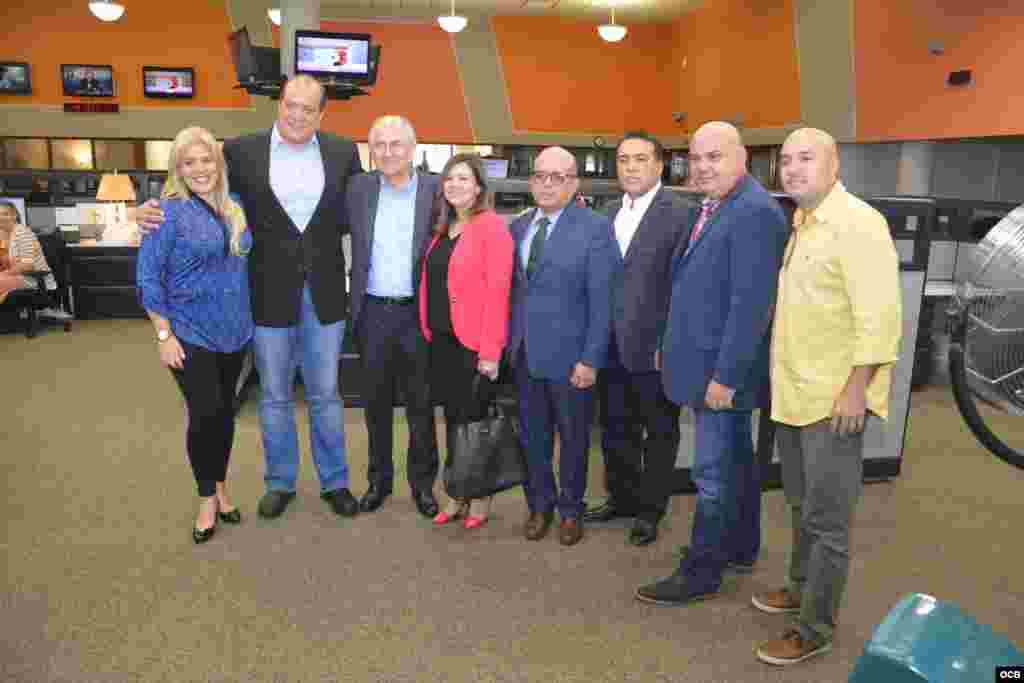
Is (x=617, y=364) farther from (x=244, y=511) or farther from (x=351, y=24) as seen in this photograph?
(x=351, y=24)

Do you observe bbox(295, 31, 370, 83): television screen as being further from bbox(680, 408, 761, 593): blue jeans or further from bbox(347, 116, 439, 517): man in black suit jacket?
bbox(680, 408, 761, 593): blue jeans

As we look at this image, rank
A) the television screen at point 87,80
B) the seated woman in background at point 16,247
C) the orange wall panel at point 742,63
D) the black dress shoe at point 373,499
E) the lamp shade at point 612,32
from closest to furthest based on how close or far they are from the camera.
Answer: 1. the black dress shoe at point 373,499
2. the seated woman in background at point 16,247
3. the orange wall panel at point 742,63
4. the television screen at point 87,80
5. the lamp shade at point 612,32

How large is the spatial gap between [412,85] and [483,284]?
386 inches

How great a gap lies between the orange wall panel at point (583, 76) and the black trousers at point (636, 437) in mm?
9874

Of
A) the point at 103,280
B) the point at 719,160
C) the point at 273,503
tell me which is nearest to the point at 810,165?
the point at 719,160

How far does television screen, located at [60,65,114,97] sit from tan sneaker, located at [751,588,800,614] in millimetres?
11125

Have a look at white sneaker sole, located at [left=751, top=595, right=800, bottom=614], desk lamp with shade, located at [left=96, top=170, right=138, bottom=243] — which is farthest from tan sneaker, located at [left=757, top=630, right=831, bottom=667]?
desk lamp with shade, located at [left=96, top=170, right=138, bottom=243]

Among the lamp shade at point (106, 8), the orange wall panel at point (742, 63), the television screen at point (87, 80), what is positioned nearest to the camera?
the lamp shade at point (106, 8)

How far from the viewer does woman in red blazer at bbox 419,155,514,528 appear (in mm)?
2621

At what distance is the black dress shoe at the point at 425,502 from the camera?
3.03m

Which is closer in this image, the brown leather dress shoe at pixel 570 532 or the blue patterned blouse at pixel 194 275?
the blue patterned blouse at pixel 194 275

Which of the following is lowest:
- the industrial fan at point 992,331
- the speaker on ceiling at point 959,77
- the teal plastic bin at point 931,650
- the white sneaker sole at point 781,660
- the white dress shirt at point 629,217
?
the white sneaker sole at point 781,660

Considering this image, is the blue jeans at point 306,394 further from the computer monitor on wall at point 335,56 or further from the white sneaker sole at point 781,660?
the computer monitor on wall at point 335,56

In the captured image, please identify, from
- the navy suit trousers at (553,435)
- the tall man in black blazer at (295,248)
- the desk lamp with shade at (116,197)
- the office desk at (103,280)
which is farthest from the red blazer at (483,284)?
the desk lamp with shade at (116,197)
